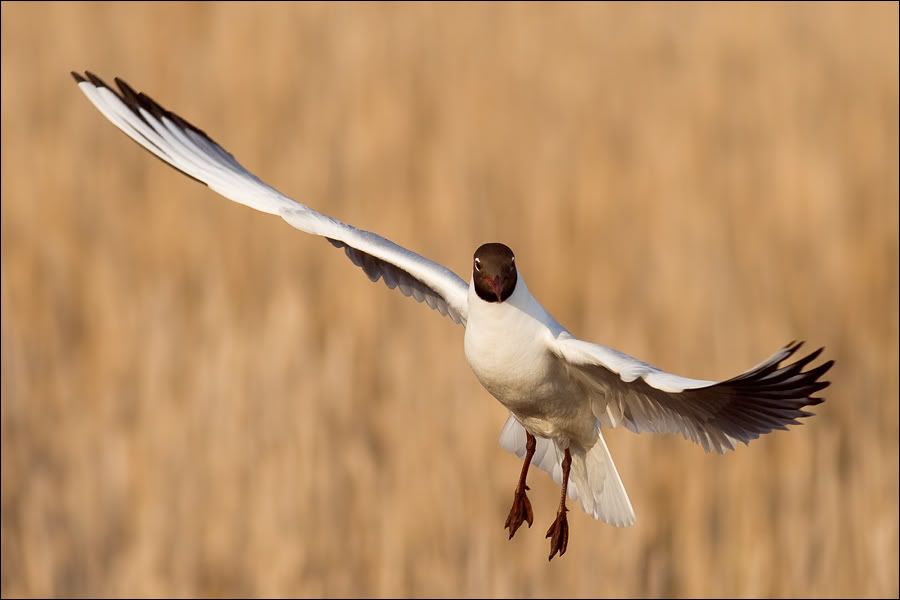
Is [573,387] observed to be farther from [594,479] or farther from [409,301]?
[409,301]

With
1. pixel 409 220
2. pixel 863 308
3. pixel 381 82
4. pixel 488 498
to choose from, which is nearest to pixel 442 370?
pixel 488 498

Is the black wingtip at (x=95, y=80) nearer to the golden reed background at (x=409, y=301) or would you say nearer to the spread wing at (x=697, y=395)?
the spread wing at (x=697, y=395)

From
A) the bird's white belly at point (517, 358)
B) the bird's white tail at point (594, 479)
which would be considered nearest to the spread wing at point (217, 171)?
the bird's white tail at point (594, 479)

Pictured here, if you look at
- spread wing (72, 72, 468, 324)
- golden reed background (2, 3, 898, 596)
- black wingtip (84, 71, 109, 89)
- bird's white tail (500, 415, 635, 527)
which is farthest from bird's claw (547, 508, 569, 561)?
golden reed background (2, 3, 898, 596)

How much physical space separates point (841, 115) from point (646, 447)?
233 centimetres

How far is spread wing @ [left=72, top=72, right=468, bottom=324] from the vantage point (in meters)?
1.51

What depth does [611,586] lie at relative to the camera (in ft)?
12.0

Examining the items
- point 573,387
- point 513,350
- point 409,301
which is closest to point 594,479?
point 573,387

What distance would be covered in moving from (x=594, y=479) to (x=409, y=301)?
10.6 feet

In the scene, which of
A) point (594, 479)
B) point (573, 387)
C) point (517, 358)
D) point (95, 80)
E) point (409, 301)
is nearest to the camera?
point (517, 358)

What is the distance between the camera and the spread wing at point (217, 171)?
4.95 feet

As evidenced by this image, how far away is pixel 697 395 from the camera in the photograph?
3.55 feet

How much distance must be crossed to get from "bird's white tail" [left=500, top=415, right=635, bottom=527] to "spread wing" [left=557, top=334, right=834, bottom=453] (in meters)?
0.14

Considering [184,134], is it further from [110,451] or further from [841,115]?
[841,115]
